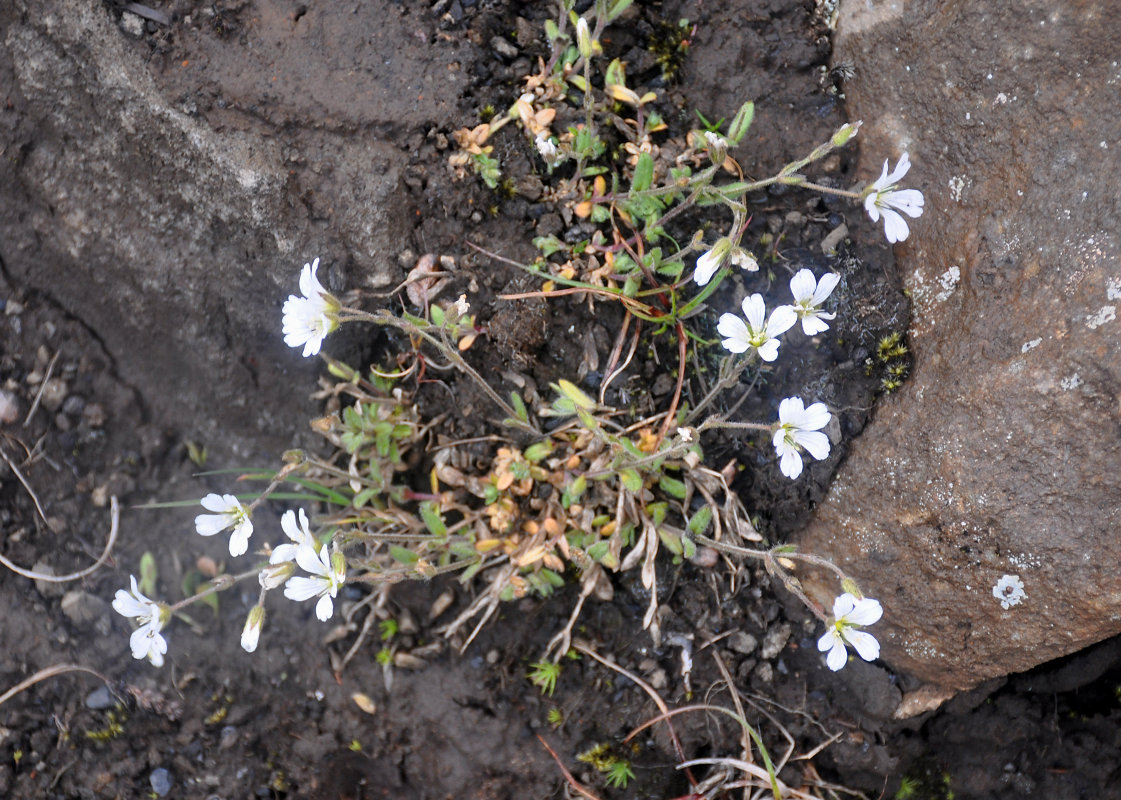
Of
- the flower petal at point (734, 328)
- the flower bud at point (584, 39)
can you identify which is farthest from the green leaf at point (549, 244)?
the flower petal at point (734, 328)

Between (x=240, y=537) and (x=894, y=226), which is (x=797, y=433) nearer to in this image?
(x=894, y=226)

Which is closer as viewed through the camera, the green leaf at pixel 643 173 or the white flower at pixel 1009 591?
the white flower at pixel 1009 591

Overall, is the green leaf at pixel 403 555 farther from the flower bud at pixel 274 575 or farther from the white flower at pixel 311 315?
the white flower at pixel 311 315

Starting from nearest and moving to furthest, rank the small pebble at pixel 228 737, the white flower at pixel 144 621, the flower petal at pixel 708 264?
the flower petal at pixel 708 264 → the white flower at pixel 144 621 → the small pebble at pixel 228 737

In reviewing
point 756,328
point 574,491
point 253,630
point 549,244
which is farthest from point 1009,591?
point 253,630

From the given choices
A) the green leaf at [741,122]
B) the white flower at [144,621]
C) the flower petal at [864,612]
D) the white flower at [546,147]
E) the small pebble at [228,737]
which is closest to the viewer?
the flower petal at [864,612]

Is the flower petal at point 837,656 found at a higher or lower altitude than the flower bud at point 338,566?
lower
